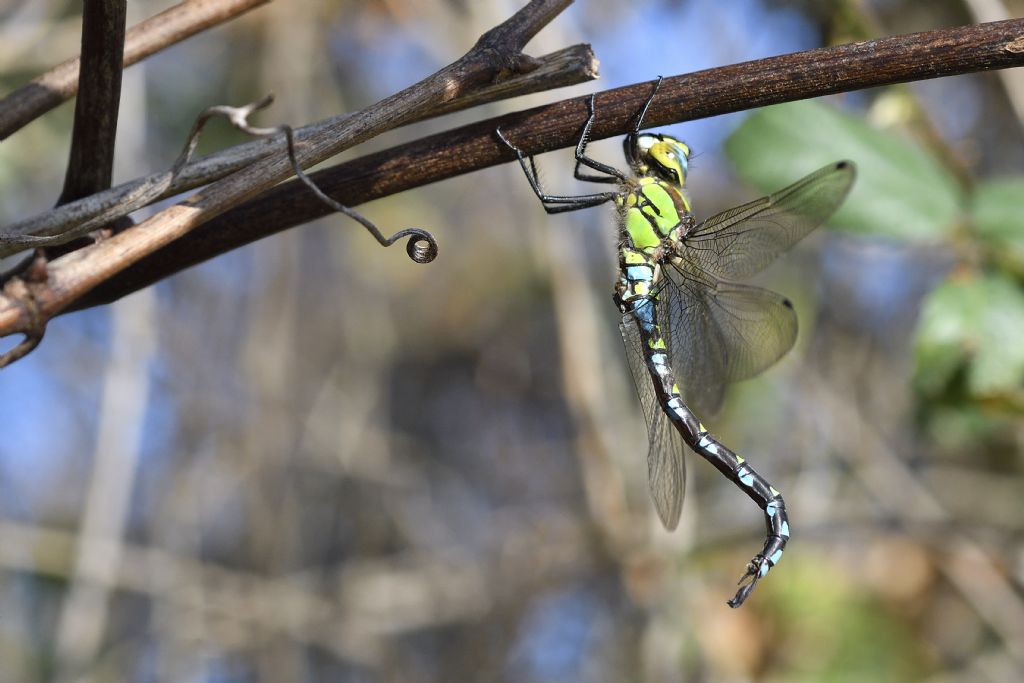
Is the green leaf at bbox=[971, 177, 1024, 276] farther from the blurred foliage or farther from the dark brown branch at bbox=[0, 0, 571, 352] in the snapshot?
the dark brown branch at bbox=[0, 0, 571, 352]

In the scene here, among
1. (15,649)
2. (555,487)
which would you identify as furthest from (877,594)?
(15,649)

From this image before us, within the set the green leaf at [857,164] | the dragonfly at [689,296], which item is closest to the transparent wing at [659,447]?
the dragonfly at [689,296]

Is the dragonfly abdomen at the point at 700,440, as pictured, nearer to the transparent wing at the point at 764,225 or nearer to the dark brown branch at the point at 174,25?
the transparent wing at the point at 764,225

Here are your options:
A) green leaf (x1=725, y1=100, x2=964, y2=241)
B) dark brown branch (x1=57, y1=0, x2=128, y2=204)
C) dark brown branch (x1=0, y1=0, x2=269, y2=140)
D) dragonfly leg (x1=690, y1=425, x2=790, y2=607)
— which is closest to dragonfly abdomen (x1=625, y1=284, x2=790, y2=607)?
dragonfly leg (x1=690, y1=425, x2=790, y2=607)

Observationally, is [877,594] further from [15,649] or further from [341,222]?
[15,649]

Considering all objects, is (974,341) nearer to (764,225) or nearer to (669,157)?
(764,225)
